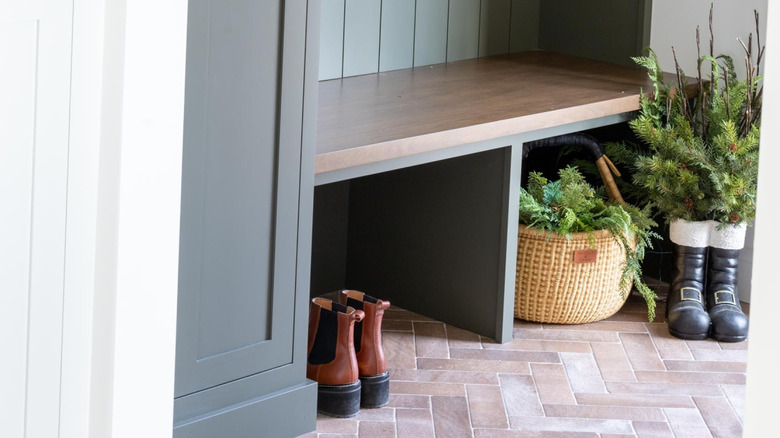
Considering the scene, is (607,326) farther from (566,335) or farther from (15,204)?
(15,204)

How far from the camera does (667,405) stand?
3.10 metres

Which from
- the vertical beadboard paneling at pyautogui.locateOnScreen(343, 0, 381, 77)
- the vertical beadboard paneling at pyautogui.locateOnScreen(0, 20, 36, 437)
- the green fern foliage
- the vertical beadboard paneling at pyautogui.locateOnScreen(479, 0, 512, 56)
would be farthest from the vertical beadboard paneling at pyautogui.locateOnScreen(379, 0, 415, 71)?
the vertical beadboard paneling at pyautogui.locateOnScreen(0, 20, 36, 437)

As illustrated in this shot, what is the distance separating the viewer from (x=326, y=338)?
9.53 ft

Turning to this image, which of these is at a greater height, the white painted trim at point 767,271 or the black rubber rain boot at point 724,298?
the white painted trim at point 767,271

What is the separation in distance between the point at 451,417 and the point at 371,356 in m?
0.29

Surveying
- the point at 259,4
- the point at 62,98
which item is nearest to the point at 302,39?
the point at 259,4

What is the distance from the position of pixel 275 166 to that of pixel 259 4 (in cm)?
41

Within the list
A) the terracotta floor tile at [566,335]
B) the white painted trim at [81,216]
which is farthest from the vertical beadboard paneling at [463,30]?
the white painted trim at [81,216]

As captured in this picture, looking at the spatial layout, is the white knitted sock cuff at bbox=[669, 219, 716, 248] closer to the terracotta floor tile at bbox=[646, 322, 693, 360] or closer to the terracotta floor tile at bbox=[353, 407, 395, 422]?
the terracotta floor tile at bbox=[646, 322, 693, 360]

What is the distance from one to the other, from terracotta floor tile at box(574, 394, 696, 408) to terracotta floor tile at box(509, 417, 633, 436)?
13cm

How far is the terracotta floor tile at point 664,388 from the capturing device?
A: 10.5 ft

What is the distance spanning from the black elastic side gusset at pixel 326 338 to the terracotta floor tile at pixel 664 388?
923 millimetres

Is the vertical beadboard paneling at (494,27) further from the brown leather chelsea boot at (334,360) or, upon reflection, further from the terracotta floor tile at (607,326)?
the brown leather chelsea boot at (334,360)

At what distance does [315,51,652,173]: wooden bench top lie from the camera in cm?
293
